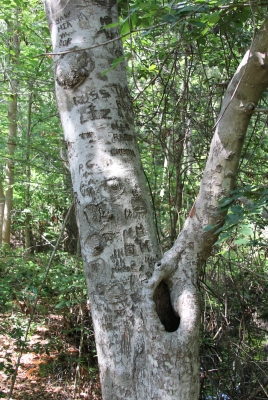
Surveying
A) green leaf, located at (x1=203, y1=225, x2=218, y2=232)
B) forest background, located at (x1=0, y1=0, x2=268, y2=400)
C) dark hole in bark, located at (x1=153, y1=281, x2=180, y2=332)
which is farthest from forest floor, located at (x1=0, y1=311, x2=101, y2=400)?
green leaf, located at (x1=203, y1=225, x2=218, y2=232)

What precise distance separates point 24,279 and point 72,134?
256cm

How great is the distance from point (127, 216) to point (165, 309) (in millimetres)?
368

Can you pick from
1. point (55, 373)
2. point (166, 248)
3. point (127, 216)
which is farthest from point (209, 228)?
point (55, 373)

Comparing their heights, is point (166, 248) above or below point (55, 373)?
above

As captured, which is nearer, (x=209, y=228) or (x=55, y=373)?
(x=209, y=228)

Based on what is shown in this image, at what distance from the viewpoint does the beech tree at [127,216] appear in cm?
122

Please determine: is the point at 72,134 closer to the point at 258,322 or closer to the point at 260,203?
the point at 260,203

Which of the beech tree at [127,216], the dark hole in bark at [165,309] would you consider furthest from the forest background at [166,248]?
the dark hole in bark at [165,309]

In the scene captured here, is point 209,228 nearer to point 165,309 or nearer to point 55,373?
point 165,309

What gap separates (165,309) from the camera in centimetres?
134

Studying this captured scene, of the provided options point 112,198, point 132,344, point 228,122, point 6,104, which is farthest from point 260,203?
point 6,104

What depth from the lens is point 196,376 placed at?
123cm

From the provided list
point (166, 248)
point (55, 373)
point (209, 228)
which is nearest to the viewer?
point (209, 228)

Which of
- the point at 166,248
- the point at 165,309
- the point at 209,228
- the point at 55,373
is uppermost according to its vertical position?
the point at 166,248
